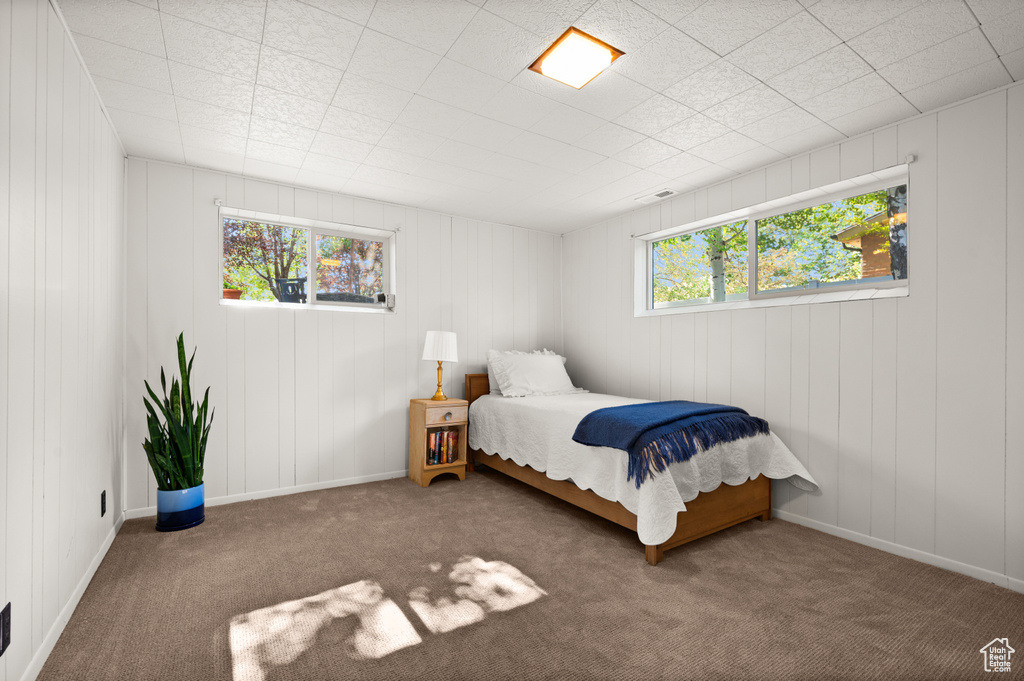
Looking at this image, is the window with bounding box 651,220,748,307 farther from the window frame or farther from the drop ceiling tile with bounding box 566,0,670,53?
the window frame

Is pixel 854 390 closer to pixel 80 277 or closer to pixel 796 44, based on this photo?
pixel 796 44

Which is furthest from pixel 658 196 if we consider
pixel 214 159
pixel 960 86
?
pixel 214 159

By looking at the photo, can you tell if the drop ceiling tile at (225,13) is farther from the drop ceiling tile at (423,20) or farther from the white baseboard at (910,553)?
the white baseboard at (910,553)

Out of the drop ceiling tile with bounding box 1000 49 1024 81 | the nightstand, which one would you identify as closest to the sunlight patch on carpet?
the nightstand

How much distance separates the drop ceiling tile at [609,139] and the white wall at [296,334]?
1.80 metres

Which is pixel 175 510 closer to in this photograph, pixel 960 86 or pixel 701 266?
pixel 701 266

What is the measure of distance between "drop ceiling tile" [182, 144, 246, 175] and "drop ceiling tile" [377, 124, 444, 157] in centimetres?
100

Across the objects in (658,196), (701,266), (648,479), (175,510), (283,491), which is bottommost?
(283,491)

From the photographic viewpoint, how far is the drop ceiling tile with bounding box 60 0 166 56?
5.43ft

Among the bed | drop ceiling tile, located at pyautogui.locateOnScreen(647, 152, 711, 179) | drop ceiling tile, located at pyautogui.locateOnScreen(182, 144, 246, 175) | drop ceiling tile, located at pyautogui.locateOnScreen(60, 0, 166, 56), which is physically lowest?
the bed

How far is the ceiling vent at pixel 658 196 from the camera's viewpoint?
3521 mm

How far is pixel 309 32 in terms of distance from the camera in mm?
1778

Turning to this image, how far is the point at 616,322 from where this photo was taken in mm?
4164

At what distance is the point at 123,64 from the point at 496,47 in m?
1.61
